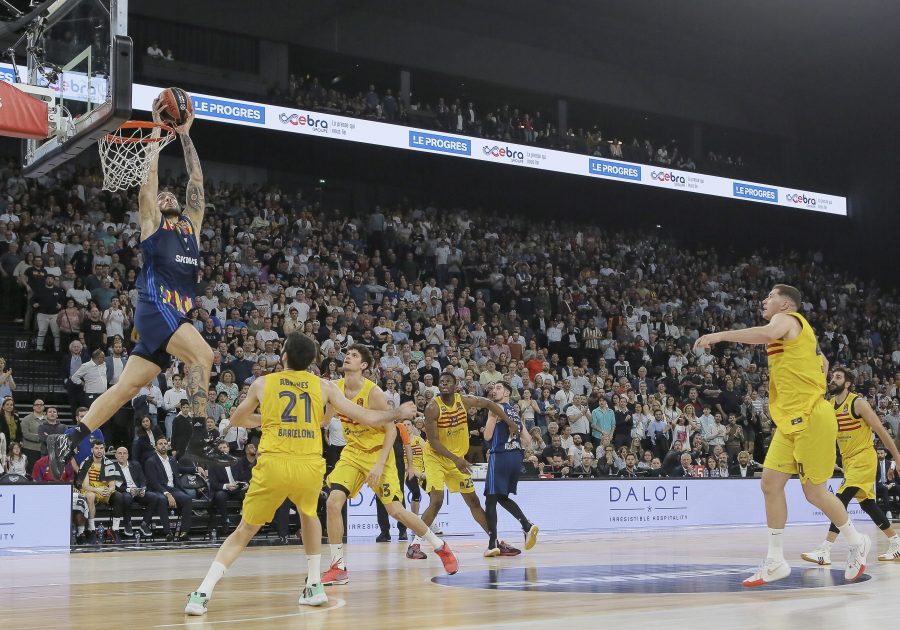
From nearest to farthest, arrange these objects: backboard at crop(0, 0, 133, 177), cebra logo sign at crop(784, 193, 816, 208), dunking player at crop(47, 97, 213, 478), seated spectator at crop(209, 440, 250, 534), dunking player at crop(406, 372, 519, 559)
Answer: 1. dunking player at crop(47, 97, 213, 478)
2. backboard at crop(0, 0, 133, 177)
3. dunking player at crop(406, 372, 519, 559)
4. seated spectator at crop(209, 440, 250, 534)
5. cebra logo sign at crop(784, 193, 816, 208)

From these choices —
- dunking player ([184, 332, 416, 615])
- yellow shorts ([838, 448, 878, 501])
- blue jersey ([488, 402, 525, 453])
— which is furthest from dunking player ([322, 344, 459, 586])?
yellow shorts ([838, 448, 878, 501])

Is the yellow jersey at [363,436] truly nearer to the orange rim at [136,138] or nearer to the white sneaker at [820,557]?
the orange rim at [136,138]

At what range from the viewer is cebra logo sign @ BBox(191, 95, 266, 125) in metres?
22.1

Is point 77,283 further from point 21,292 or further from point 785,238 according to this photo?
point 785,238

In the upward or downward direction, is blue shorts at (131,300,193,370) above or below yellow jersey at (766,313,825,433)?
above

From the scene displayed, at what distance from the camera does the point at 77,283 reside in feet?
59.5

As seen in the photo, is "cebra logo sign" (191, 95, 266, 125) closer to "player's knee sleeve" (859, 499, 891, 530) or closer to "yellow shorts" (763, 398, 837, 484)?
"player's knee sleeve" (859, 499, 891, 530)

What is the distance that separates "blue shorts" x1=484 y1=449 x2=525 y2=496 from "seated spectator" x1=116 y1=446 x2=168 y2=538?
5.42 metres

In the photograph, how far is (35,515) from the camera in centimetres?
1396

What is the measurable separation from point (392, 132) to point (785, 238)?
1686 cm

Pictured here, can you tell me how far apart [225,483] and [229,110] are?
389 inches

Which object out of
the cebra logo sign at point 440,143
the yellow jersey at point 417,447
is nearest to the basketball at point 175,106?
the yellow jersey at point 417,447

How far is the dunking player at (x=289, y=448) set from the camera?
6742 mm

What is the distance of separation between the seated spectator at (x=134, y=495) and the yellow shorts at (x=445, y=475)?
4684mm
